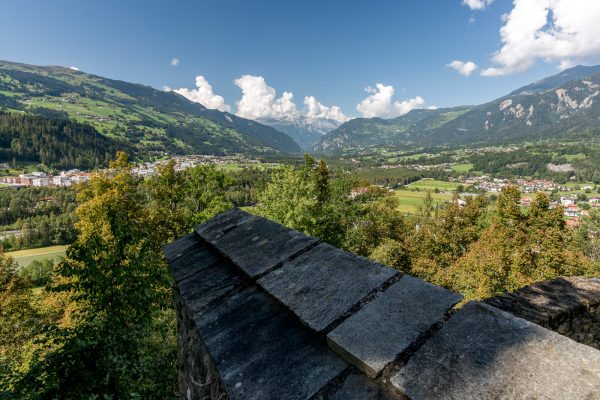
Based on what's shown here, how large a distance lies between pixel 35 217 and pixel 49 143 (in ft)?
281

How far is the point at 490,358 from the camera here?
123 centimetres

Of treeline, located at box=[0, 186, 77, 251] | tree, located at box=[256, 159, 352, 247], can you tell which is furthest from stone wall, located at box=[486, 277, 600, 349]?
treeline, located at box=[0, 186, 77, 251]

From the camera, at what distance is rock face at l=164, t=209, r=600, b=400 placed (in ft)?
3.82

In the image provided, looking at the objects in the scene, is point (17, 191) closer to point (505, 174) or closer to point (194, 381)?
point (194, 381)

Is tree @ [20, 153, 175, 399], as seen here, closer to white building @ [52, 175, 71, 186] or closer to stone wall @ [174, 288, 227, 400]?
stone wall @ [174, 288, 227, 400]

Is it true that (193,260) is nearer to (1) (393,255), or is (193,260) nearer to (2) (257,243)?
(2) (257,243)

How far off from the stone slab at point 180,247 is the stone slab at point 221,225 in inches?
6.0

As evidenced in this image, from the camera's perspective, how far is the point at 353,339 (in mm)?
1499


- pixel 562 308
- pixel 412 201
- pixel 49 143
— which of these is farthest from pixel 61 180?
pixel 562 308

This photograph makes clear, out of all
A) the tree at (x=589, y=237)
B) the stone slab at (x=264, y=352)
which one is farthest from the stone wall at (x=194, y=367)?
the tree at (x=589, y=237)

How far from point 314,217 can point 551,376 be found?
68.3ft

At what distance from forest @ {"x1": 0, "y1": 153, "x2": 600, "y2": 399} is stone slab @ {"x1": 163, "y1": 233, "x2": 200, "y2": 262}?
151 cm

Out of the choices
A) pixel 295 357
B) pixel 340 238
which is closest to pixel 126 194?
pixel 340 238

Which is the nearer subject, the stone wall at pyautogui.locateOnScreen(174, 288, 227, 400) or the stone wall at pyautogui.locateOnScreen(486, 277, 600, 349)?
the stone wall at pyautogui.locateOnScreen(174, 288, 227, 400)
